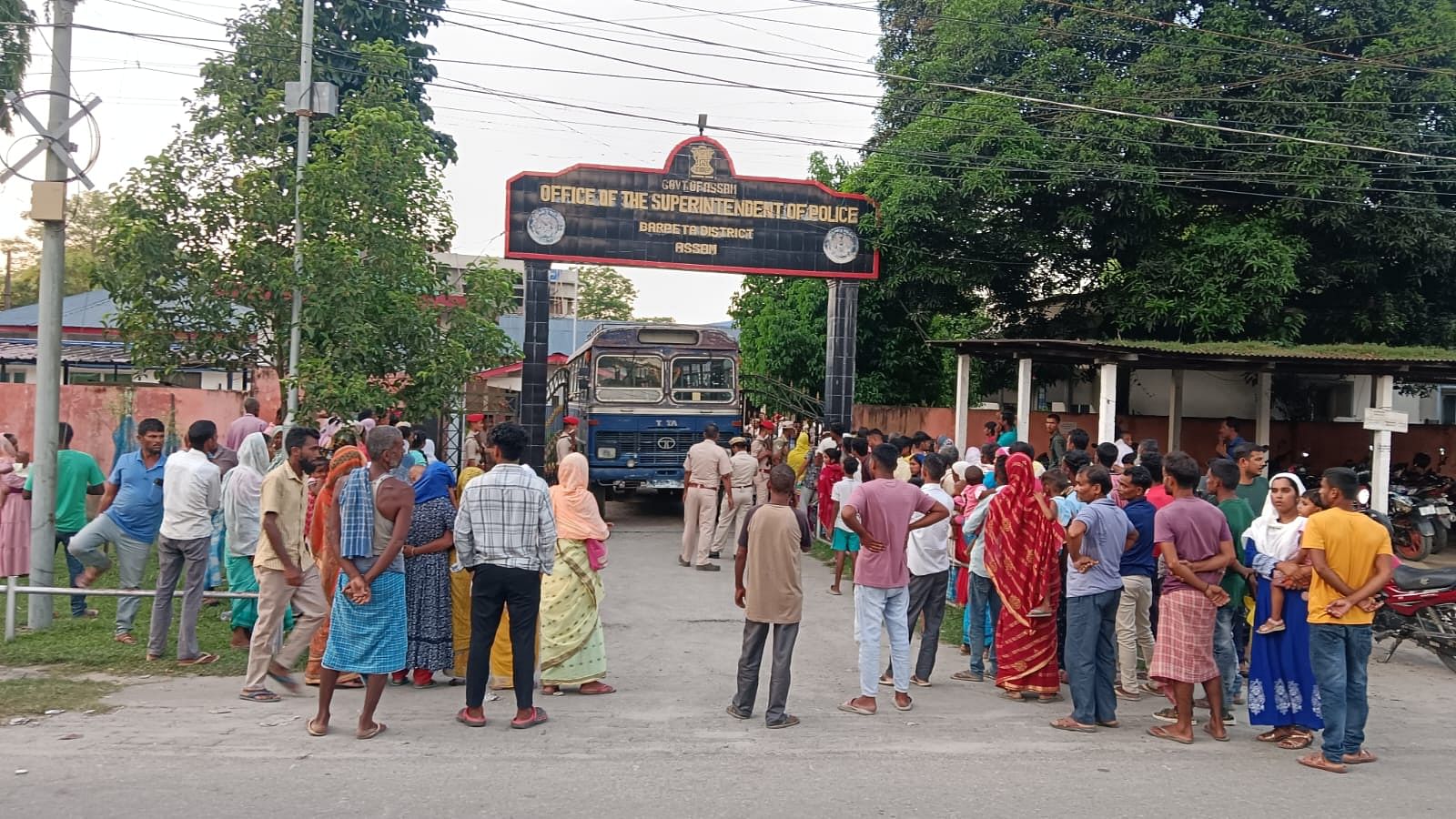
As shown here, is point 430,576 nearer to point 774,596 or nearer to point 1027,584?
point 774,596

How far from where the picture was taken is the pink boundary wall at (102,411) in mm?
14805

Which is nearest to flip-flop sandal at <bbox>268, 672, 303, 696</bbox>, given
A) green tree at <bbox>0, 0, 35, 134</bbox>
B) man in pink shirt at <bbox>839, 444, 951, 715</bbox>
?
man in pink shirt at <bbox>839, 444, 951, 715</bbox>

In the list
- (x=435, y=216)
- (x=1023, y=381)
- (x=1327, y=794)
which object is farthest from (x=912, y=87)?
(x=1327, y=794)

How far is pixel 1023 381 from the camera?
51.5 ft

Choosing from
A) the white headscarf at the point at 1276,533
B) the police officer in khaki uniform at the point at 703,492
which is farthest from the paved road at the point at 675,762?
the police officer in khaki uniform at the point at 703,492

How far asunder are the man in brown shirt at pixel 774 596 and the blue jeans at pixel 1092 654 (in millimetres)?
1754

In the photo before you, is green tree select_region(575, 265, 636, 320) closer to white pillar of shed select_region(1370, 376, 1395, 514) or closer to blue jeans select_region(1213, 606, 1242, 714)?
white pillar of shed select_region(1370, 376, 1395, 514)

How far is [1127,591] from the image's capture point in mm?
7340

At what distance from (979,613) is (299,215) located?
319 inches

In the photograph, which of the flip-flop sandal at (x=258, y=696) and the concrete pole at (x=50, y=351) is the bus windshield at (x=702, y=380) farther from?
the flip-flop sandal at (x=258, y=696)

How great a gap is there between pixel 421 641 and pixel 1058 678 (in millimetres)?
4394

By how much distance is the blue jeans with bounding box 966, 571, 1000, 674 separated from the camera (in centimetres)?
812

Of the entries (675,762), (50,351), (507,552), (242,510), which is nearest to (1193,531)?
(675,762)

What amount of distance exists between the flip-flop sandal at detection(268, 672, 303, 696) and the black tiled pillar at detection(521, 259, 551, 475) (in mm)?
10797
